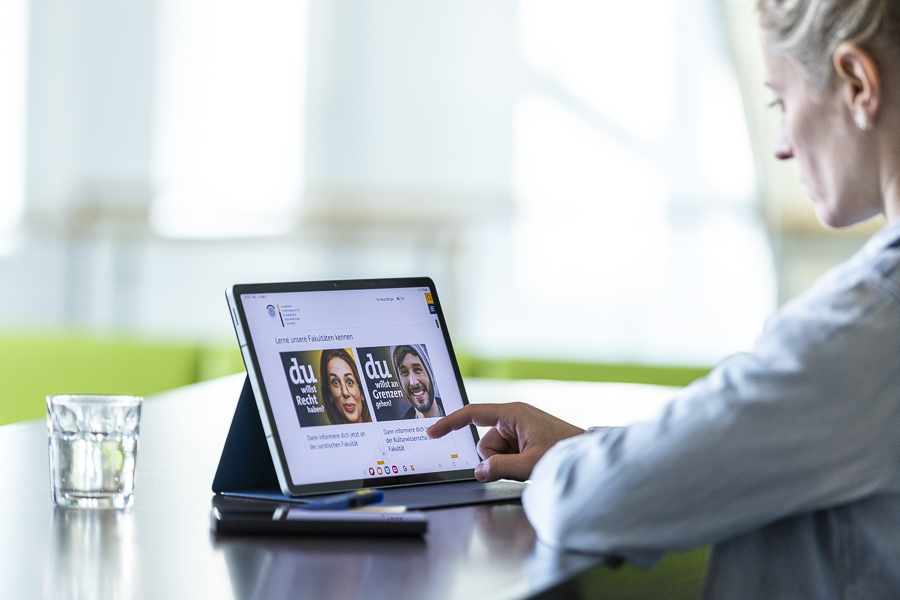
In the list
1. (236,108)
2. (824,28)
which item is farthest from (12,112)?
(824,28)

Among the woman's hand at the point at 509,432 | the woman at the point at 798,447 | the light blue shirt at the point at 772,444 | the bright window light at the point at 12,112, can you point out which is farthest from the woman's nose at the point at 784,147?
the bright window light at the point at 12,112

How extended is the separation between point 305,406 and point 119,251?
3417mm

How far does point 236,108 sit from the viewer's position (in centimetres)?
405

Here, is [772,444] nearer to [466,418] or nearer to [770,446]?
[770,446]

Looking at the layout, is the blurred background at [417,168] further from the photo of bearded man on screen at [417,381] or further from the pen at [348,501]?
the pen at [348,501]

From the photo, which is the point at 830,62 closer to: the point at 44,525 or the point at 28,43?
the point at 44,525

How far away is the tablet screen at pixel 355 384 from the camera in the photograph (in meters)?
0.92

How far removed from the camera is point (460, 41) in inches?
157

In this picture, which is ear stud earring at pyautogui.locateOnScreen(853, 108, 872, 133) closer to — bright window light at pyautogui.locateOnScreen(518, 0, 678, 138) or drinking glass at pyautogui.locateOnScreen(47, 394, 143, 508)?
drinking glass at pyautogui.locateOnScreen(47, 394, 143, 508)

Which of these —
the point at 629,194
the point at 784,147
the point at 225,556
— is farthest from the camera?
the point at 629,194

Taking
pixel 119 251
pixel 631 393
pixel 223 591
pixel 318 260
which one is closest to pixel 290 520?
pixel 223 591

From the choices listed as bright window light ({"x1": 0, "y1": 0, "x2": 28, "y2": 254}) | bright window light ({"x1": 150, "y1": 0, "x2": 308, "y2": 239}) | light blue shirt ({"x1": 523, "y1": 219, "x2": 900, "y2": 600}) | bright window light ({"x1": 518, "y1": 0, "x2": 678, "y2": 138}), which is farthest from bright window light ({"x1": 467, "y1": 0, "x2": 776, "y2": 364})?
light blue shirt ({"x1": 523, "y1": 219, "x2": 900, "y2": 600})

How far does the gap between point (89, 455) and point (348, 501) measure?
21 centimetres

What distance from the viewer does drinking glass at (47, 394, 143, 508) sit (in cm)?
83
